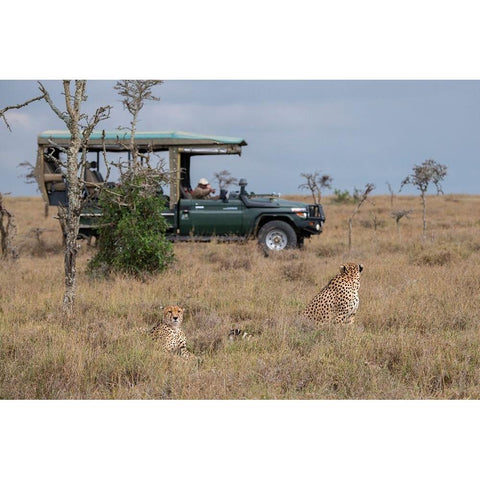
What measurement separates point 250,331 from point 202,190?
7874mm

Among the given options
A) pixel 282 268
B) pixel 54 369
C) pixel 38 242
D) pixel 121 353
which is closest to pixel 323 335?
pixel 121 353

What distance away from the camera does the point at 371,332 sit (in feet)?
23.2

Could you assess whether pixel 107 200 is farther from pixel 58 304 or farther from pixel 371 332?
pixel 371 332

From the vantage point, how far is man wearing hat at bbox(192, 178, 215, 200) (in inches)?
575

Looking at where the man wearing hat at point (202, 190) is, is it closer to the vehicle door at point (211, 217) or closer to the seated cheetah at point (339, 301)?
the vehicle door at point (211, 217)

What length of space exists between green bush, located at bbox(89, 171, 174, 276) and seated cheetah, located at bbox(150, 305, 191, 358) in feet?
14.1

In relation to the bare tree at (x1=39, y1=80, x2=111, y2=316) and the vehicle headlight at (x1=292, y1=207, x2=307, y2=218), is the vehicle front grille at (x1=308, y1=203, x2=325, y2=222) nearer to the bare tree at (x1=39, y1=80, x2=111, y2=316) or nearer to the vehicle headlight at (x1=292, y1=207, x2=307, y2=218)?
the vehicle headlight at (x1=292, y1=207, x2=307, y2=218)

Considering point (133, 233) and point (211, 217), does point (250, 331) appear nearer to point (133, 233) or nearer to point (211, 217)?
point (133, 233)

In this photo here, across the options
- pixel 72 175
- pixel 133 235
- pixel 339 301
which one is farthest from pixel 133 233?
pixel 339 301

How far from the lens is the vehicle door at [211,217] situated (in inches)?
567

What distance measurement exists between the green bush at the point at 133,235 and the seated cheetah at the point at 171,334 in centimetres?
429
